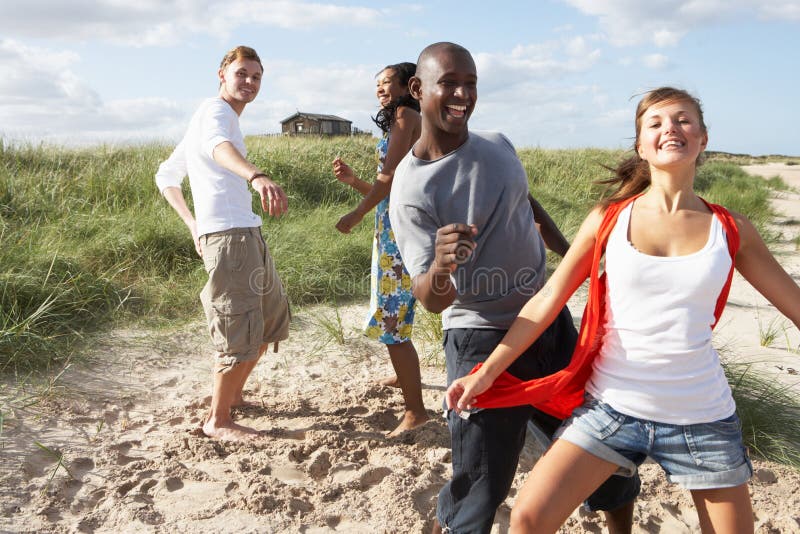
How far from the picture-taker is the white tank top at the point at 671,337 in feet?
5.65

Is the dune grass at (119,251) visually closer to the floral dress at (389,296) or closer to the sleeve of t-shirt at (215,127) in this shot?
the floral dress at (389,296)

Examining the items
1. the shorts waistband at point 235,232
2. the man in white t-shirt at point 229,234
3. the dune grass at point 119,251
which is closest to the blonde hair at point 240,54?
the man in white t-shirt at point 229,234

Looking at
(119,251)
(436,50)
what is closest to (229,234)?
(436,50)

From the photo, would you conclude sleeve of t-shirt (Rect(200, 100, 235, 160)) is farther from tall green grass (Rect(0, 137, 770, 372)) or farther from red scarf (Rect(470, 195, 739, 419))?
tall green grass (Rect(0, 137, 770, 372))

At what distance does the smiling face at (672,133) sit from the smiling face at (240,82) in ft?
6.55

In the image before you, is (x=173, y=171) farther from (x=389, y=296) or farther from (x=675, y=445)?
(x=675, y=445)

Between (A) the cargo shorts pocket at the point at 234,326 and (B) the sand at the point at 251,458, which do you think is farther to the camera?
(A) the cargo shorts pocket at the point at 234,326

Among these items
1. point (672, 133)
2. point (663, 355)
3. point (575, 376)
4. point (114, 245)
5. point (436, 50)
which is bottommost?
point (114, 245)

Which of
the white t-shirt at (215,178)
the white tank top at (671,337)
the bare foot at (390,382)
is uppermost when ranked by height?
the white t-shirt at (215,178)

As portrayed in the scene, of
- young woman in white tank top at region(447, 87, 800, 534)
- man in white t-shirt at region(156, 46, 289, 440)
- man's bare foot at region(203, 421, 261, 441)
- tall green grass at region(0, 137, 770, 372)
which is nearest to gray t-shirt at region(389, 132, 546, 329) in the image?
young woman in white tank top at region(447, 87, 800, 534)

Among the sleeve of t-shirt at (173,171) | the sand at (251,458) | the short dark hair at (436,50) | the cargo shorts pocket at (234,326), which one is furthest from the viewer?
the sleeve of t-shirt at (173,171)

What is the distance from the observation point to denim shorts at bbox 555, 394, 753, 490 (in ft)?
5.59

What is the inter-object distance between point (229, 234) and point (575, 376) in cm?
181

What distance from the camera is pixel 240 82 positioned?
3.18m
